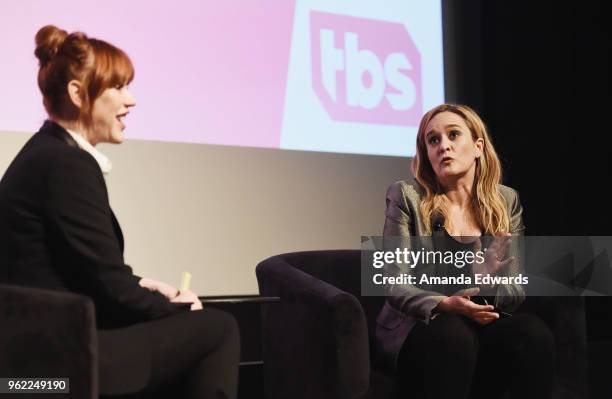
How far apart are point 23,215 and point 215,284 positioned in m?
1.66

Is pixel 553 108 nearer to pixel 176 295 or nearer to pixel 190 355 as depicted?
pixel 176 295

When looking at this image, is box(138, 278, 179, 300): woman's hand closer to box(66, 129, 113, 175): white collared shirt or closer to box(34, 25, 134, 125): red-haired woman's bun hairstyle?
box(66, 129, 113, 175): white collared shirt

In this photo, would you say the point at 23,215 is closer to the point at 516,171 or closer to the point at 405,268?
the point at 405,268

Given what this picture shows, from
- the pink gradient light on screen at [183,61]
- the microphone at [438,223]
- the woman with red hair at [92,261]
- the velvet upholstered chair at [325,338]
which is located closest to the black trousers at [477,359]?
the velvet upholstered chair at [325,338]

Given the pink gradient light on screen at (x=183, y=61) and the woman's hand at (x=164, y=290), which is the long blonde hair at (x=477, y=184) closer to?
the woman's hand at (x=164, y=290)

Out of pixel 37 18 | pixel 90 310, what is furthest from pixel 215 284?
pixel 90 310

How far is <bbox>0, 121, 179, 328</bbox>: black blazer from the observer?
4.95ft

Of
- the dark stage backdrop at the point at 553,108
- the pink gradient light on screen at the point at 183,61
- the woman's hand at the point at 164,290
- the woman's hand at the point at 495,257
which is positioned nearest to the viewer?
the woman's hand at the point at 164,290

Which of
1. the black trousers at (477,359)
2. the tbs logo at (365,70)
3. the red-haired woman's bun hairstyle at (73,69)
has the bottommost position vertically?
the black trousers at (477,359)

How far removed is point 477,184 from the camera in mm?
2357

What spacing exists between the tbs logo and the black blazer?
6.24ft

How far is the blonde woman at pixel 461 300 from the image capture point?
6.44 ft

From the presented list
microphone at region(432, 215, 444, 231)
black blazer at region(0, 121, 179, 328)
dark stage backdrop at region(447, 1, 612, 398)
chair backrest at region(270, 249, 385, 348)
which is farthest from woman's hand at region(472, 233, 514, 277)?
dark stage backdrop at region(447, 1, 612, 398)

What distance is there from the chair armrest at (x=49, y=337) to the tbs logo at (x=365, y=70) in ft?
6.75
